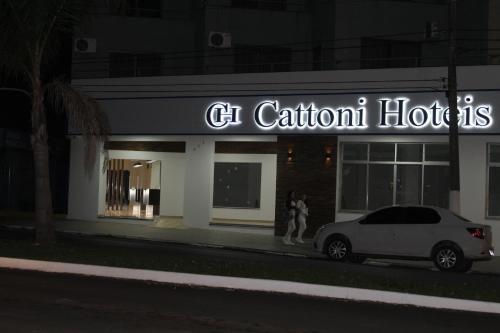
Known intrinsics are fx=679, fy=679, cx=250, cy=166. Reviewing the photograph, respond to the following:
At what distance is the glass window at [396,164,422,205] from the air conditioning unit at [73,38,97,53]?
520 inches

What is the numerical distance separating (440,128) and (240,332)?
14.2m

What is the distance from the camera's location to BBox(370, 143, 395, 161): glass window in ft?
73.6

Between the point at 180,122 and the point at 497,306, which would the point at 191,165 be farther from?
the point at 497,306

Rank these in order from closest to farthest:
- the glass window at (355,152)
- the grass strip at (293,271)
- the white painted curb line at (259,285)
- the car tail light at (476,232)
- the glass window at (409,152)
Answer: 1. the white painted curb line at (259,285)
2. the grass strip at (293,271)
3. the car tail light at (476,232)
4. the glass window at (409,152)
5. the glass window at (355,152)

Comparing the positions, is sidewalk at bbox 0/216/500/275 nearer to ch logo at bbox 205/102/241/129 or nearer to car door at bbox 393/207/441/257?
car door at bbox 393/207/441/257

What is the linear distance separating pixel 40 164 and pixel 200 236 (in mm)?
7736

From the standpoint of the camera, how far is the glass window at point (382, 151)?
22422mm

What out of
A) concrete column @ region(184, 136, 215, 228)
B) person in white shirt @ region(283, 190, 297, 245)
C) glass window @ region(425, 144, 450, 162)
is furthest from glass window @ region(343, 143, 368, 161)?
concrete column @ region(184, 136, 215, 228)

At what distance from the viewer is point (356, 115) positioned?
21656 mm

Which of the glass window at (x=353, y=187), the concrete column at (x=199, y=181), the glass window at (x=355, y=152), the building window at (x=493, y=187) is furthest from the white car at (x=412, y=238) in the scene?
the concrete column at (x=199, y=181)

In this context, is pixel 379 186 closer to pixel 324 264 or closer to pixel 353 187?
pixel 353 187

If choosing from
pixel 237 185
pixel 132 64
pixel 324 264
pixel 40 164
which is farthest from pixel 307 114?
pixel 40 164

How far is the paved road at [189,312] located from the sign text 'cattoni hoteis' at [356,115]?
11.3m

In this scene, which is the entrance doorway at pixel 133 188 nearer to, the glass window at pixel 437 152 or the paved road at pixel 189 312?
the glass window at pixel 437 152
